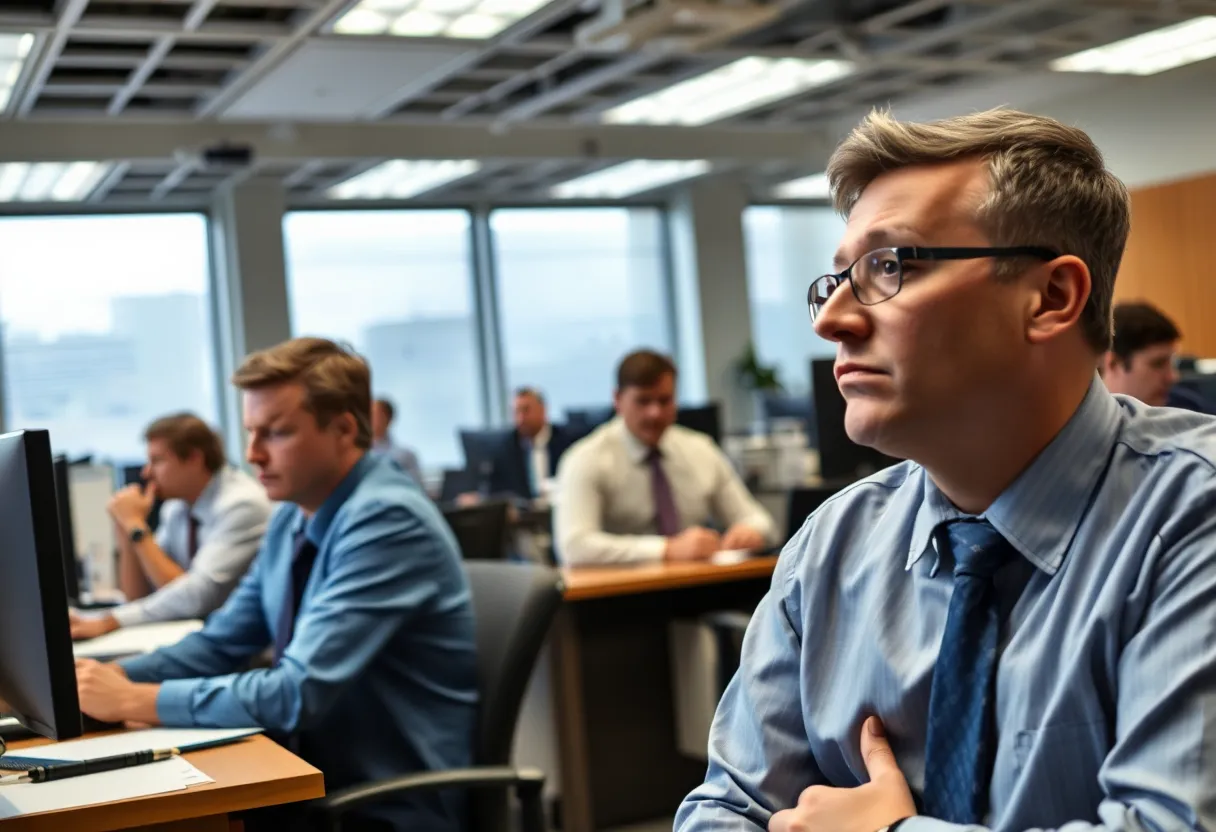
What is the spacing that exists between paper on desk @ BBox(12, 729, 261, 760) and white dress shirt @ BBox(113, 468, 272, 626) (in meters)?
1.48

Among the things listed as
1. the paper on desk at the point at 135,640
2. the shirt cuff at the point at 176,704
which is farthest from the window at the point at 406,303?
the shirt cuff at the point at 176,704

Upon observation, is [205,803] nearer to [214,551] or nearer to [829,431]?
[214,551]

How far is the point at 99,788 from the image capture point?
1850mm

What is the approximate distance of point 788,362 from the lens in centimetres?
1349

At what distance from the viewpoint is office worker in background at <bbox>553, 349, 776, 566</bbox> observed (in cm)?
471

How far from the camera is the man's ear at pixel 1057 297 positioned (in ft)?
4.32

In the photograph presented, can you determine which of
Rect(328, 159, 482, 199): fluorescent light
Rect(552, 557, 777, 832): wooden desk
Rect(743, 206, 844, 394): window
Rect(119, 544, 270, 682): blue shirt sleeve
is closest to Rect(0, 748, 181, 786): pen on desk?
Rect(119, 544, 270, 682): blue shirt sleeve

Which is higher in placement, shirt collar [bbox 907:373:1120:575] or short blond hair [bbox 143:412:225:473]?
short blond hair [bbox 143:412:225:473]

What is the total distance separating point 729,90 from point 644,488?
14.5 feet

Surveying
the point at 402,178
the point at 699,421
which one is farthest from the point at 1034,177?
the point at 402,178

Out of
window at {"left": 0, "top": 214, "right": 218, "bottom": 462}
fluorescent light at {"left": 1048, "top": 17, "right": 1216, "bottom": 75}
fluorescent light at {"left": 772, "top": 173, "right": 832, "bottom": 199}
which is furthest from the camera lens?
fluorescent light at {"left": 772, "top": 173, "right": 832, "bottom": 199}

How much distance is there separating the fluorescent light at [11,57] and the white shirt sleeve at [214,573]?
11.5 ft

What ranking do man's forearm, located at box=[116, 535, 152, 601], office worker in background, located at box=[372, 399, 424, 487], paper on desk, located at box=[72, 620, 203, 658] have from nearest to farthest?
paper on desk, located at box=[72, 620, 203, 658], man's forearm, located at box=[116, 535, 152, 601], office worker in background, located at box=[372, 399, 424, 487]

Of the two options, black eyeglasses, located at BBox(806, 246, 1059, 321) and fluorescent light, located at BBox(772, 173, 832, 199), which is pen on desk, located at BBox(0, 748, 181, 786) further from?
fluorescent light, located at BBox(772, 173, 832, 199)
